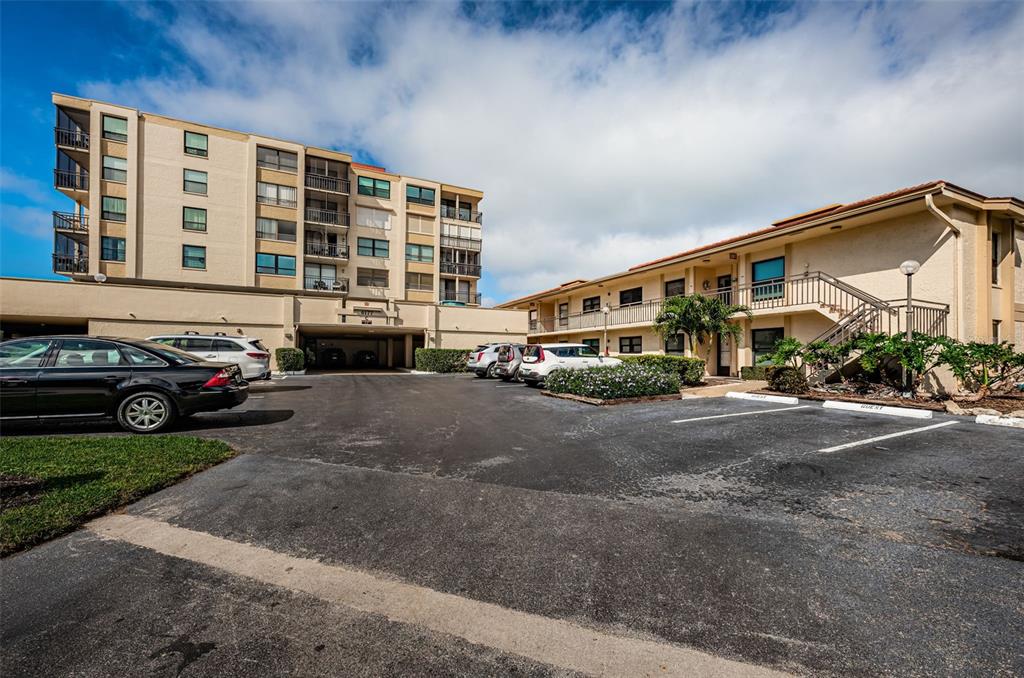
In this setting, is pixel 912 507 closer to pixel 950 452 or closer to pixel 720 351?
pixel 950 452

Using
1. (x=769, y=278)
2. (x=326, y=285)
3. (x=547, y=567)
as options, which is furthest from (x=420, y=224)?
(x=547, y=567)

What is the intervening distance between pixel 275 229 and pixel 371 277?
7.21m

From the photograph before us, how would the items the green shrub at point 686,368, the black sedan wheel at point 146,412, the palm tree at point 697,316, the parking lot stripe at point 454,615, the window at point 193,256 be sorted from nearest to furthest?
the parking lot stripe at point 454,615, the black sedan wheel at point 146,412, the green shrub at point 686,368, the palm tree at point 697,316, the window at point 193,256

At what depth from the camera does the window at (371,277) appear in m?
32.7

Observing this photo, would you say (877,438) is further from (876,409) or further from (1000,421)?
(876,409)

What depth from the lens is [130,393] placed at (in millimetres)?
6555

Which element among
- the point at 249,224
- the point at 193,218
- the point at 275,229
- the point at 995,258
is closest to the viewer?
the point at 995,258

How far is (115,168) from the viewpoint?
25.9 meters

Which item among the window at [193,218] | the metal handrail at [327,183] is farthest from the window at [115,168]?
the metal handrail at [327,183]

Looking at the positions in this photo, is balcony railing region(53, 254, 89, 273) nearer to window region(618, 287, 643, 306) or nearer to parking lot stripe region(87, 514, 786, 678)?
parking lot stripe region(87, 514, 786, 678)

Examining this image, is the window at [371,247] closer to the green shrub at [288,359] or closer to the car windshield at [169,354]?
the green shrub at [288,359]

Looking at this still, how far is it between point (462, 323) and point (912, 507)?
25559mm

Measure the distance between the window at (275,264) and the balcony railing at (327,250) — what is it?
4.97ft

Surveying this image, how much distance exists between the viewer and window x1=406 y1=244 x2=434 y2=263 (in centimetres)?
3428
